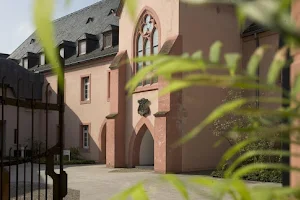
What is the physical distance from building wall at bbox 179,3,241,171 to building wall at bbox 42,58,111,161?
6.68 meters

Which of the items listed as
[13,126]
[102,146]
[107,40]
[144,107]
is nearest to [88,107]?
[102,146]

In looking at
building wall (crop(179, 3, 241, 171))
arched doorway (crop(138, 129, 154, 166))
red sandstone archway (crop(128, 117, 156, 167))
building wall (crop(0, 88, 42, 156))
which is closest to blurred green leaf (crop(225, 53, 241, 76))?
building wall (crop(179, 3, 241, 171))

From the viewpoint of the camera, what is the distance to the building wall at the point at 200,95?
17859 millimetres

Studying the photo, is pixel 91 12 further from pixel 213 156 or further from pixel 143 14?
pixel 213 156

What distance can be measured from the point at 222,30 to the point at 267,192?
19.3m

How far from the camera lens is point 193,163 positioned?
18.0 m

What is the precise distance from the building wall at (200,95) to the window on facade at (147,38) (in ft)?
5.45

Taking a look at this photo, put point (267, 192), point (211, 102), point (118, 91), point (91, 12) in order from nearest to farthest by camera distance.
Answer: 1. point (267, 192)
2. point (211, 102)
3. point (118, 91)
4. point (91, 12)

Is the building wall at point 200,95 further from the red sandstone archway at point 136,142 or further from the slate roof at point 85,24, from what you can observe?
the slate roof at point 85,24

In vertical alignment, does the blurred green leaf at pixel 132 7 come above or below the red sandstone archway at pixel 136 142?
above

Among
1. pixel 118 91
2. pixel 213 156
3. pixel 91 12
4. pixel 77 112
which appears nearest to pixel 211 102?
pixel 213 156

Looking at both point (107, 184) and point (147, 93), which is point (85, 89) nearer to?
point (147, 93)

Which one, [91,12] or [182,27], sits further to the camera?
[91,12]

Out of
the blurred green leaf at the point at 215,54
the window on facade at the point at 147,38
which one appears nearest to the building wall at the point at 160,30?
the window on facade at the point at 147,38
